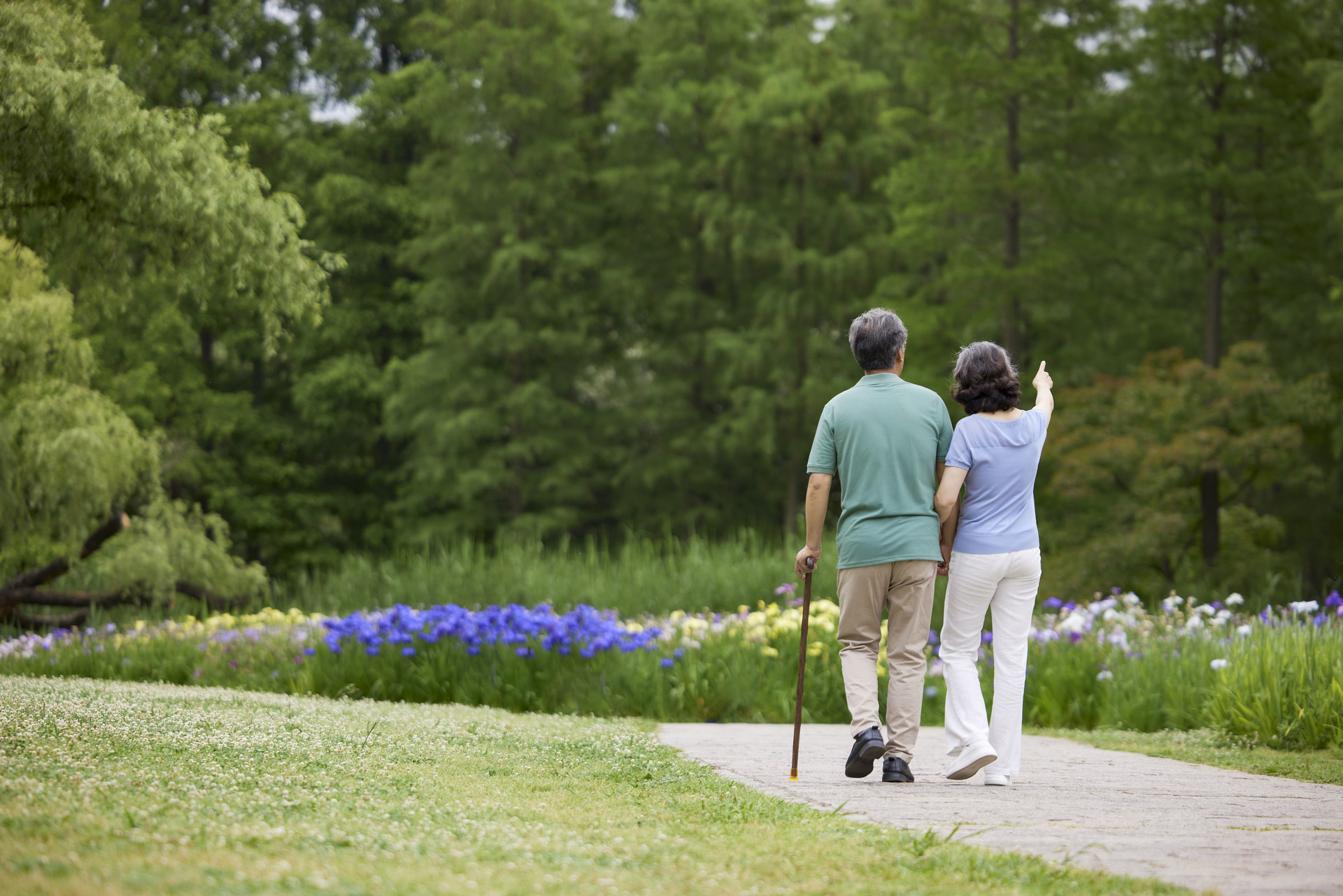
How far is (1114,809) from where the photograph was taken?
396 centimetres

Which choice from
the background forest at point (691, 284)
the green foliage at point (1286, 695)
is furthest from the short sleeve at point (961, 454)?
the background forest at point (691, 284)

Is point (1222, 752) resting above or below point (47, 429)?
below

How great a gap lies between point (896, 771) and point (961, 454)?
122 cm

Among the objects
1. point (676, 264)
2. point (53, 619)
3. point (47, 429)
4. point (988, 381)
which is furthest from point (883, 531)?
point (676, 264)

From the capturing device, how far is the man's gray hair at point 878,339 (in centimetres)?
476

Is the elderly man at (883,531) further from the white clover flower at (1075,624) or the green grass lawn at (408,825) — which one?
the white clover flower at (1075,624)

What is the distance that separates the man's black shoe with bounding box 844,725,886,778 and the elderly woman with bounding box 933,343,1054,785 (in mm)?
291

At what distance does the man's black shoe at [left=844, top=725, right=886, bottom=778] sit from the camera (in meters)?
4.51

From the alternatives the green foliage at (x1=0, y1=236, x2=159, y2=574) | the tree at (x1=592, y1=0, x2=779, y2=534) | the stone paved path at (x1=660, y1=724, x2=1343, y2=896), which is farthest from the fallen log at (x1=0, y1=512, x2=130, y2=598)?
the tree at (x1=592, y1=0, x2=779, y2=534)

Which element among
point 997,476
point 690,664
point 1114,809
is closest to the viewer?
point 1114,809

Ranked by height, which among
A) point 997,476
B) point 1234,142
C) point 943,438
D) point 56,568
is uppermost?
point 1234,142

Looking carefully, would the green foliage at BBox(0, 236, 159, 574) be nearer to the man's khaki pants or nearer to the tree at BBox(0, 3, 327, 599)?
the tree at BBox(0, 3, 327, 599)

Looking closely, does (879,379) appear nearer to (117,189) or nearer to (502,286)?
(117,189)

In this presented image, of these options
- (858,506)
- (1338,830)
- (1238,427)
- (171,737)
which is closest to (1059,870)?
(1338,830)
